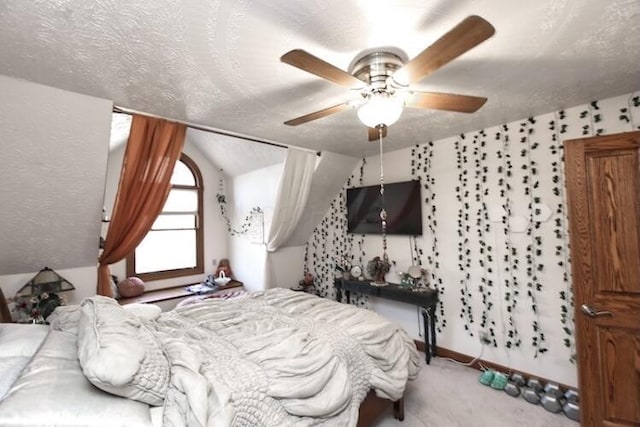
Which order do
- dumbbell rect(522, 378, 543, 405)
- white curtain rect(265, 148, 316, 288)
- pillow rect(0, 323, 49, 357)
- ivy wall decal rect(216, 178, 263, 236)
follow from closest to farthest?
pillow rect(0, 323, 49, 357) < dumbbell rect(522, 378, 543, 405) < white curtain rect(265, 148, 316, 288) < ivy wall decal rect(216, 178, 263, 236)

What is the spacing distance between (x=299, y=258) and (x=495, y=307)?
280 centimetres

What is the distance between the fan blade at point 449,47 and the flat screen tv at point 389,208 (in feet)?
6.94

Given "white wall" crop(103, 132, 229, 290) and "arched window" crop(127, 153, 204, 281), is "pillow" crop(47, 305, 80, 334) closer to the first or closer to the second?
"arched window" crop(127, 153, 204, 281)

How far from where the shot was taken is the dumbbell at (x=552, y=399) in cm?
227

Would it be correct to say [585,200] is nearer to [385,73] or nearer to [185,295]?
[385,73]

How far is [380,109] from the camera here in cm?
156

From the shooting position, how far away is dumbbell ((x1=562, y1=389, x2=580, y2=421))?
2176mm

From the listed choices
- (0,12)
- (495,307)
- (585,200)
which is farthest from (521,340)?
(0,12)

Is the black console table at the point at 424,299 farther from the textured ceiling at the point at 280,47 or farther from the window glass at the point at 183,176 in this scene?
the window glass at the point at 183,176

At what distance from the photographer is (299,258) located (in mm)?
4680

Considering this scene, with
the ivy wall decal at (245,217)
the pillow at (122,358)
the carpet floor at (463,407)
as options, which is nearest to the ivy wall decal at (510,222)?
the carpet floor at (463,407)

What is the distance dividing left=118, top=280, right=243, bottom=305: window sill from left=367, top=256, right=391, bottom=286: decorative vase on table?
7.13 feet

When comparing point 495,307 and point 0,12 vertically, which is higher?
point 0,12

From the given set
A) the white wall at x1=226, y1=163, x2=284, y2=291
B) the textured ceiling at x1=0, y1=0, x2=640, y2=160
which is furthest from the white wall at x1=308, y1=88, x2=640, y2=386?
the white wall at x1=226, y1=163, x2=284, y2=291
